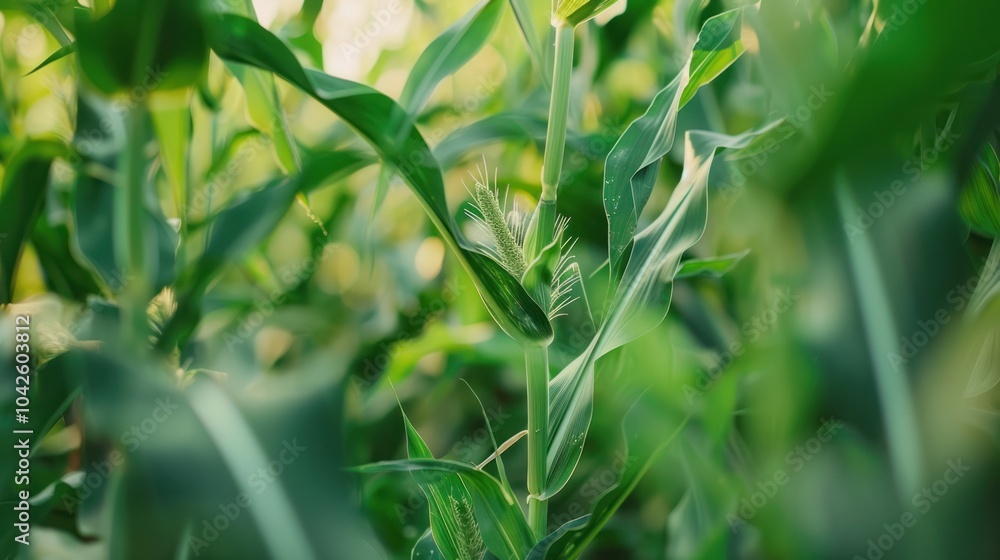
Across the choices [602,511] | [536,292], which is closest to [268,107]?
[536,292]

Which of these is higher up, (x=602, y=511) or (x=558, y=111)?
(x=558, y=111)

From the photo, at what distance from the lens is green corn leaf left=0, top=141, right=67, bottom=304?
448 mm

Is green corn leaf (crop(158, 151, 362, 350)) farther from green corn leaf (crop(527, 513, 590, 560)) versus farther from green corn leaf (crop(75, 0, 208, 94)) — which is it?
green corn leaf (crop(527, 513, 590, 560))

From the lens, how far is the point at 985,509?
1.33 feet

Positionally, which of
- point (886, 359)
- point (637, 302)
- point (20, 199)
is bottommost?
point (886, 359)

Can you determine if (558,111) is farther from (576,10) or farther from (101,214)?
(101,214)

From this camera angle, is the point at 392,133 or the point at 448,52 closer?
the point at 392,133

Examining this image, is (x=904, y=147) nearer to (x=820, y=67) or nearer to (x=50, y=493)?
(x=820, y=67)

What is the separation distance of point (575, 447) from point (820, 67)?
306 mm

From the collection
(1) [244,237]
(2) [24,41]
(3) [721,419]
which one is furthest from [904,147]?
(2) [24,41]

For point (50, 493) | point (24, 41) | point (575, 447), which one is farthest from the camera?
point (24, 41)

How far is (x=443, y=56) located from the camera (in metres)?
0.49

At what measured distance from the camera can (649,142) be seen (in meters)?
0.39

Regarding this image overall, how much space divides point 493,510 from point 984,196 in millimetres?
435
